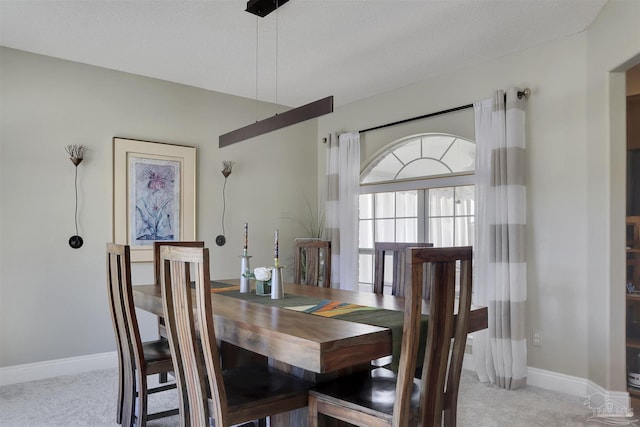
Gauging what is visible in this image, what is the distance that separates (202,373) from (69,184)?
2861 millimetres

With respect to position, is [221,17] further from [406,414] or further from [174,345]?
[406,414]

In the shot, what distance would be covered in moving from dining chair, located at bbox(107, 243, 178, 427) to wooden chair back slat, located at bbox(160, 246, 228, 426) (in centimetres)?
55

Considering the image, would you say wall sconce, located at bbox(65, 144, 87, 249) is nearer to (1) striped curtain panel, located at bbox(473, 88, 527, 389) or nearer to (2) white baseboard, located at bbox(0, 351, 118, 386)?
(2) white baseboard, located at bbox(0, 351, 118, 386)

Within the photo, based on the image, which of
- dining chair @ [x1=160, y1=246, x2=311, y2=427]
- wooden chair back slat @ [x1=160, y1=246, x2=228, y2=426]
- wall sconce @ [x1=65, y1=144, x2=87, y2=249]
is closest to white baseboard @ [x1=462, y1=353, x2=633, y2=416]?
dining chair @ [x1=160, y1=246, x2=311, y2=427]

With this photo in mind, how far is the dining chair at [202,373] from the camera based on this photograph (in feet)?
6.07

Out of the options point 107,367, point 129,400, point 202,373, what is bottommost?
point 107,367

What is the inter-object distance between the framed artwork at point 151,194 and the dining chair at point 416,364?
293 centimetres

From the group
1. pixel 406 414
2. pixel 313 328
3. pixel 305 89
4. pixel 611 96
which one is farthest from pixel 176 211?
pixel 611 96

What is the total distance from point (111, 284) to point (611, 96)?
11.6 ft

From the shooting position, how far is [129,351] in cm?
267

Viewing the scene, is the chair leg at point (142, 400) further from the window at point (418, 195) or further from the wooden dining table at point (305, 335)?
the window at point (418, 195)

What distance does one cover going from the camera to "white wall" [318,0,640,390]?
10.4 feet

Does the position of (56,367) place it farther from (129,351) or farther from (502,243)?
(502,243)

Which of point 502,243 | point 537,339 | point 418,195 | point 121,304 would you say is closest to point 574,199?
point 502,243
